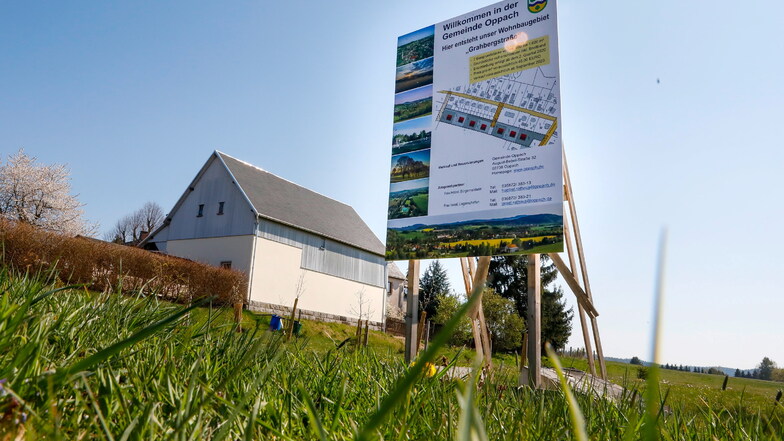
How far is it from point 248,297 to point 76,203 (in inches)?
757

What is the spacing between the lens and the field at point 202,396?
3.19 ft

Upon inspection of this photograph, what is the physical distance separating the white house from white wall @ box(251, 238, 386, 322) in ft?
0.13

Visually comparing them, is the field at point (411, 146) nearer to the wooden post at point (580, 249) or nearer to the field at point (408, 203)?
the field at point (408, 203)

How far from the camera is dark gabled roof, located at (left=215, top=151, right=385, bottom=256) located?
79.1 feet

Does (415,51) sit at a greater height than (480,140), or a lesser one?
greater

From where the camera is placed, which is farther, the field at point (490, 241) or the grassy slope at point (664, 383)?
the field at point (490, 241)

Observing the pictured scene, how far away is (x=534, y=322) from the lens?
5.87m

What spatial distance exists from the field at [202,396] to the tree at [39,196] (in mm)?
33946

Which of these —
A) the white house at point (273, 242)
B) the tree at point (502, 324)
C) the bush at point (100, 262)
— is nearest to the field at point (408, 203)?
the bush at point (100, 262)

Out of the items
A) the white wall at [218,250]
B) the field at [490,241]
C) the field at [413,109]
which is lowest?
the field at [490,241]

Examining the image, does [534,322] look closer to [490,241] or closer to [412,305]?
[490,241]

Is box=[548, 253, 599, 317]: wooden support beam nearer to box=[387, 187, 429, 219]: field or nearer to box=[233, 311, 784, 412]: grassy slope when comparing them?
box=[233, 311, 784, 412]: grassy slope

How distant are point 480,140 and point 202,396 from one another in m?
5.53

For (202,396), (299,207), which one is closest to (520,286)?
(299,207)
